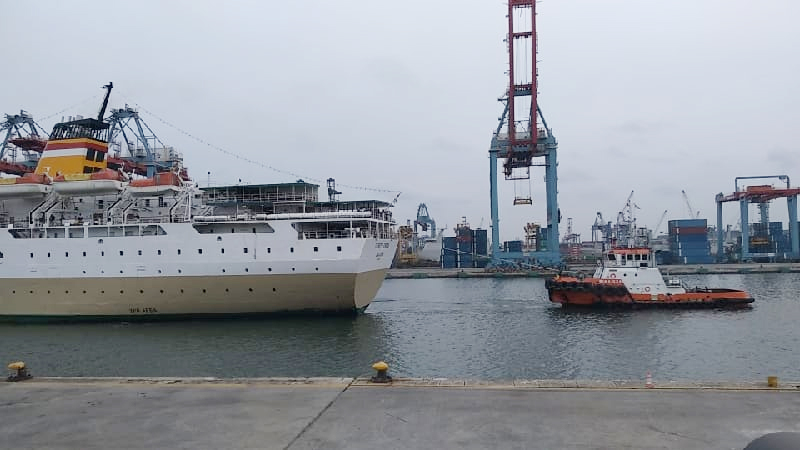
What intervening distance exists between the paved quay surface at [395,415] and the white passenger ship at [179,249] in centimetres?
1535

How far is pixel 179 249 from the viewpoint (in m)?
24.8

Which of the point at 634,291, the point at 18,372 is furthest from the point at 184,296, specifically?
the point at 634,291

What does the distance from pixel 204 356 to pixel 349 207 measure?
461 inches

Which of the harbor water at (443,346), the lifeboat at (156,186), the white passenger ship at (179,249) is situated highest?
the lifeboat at (156,186)

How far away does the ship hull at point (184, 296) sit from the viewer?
2448 cm

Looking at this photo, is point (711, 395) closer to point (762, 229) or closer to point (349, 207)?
point (349, 207)

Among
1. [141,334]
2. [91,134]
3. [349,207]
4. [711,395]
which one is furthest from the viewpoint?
[91,134]

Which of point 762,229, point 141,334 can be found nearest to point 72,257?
point 141,334

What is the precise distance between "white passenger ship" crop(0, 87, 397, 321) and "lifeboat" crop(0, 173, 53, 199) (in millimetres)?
72

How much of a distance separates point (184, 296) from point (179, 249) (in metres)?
2.17

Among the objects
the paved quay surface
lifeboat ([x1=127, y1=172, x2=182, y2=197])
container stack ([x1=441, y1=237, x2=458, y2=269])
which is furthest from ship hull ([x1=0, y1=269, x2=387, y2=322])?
container stack ([x1=441, y1=237, x2=458, y2=269])

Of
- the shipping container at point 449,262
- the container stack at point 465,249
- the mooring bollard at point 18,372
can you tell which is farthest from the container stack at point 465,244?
the mooring bollard at point 18,372

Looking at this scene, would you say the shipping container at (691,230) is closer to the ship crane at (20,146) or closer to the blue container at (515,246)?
the blue container at (515,246)

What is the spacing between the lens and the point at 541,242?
296 ft
